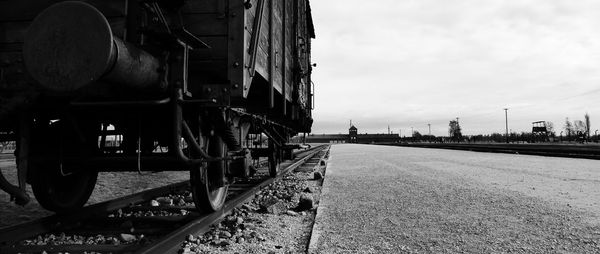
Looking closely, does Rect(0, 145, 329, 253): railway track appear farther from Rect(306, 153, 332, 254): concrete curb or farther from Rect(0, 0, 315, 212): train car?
Rect(306, 153, 332, 254): concrete curb

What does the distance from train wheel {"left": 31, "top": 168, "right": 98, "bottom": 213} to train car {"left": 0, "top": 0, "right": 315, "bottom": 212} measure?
1 centimetres

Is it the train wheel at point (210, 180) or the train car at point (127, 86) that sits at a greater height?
the train car at point (127, 86)

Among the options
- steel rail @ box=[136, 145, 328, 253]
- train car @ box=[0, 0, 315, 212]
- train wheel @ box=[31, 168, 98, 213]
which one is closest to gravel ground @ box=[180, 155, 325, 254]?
steel rail @ box=[136, 145, 328, 253]

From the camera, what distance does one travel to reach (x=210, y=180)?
441 cm

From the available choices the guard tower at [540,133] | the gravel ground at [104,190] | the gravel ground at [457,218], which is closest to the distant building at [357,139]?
the guard tower at [540,133]

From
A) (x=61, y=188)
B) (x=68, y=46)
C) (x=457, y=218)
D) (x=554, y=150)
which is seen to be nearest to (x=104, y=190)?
(x=61, y=188)

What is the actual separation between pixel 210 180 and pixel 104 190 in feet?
14.2

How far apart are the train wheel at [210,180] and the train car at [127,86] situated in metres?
0.01

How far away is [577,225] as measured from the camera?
14.0 ft

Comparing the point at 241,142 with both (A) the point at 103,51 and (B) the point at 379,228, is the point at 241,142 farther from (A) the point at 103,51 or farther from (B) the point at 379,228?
Answer: (A) the point at 103,51

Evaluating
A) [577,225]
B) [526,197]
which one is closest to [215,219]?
[577,225]

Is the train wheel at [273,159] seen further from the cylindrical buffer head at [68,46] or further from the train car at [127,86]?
the cylindrical buffer head at [68,46]

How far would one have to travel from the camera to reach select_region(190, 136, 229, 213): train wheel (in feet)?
13.4

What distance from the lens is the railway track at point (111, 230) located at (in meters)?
3.32
